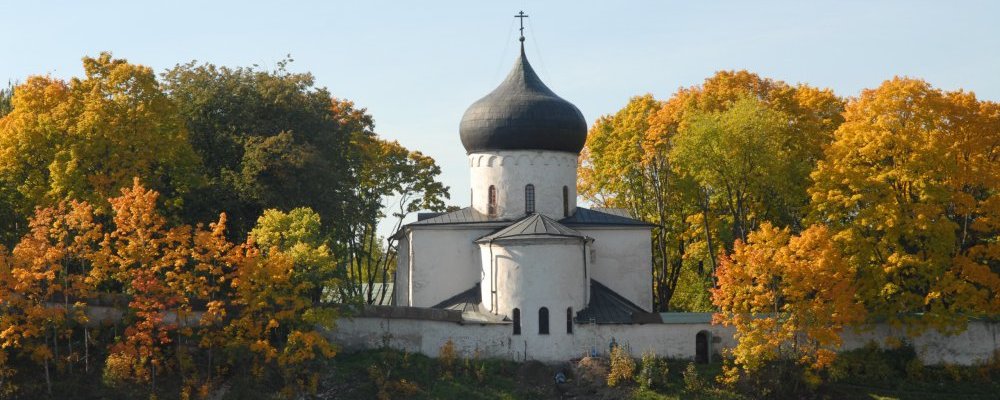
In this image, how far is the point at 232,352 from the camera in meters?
34.6

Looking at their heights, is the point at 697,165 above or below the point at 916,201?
above

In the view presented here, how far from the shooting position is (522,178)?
43.2 m

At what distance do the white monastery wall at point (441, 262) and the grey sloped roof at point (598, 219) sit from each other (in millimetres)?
2612

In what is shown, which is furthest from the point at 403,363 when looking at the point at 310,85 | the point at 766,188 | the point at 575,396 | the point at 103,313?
the point at 766,188

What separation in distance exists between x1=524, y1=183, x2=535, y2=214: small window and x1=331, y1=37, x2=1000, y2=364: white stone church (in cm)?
Answer: 3

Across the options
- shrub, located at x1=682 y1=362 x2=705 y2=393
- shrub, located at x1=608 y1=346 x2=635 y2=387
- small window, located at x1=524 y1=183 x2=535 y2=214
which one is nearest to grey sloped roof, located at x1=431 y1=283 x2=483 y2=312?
small window, located at x1=524 y1=183 x2=535 y2=214

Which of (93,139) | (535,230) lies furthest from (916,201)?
(93,139)

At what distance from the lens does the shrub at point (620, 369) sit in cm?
3666

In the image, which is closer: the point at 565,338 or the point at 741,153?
the point at 565,338

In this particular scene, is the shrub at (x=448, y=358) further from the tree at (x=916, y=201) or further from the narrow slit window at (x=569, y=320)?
the tree at (x=916, y=201)

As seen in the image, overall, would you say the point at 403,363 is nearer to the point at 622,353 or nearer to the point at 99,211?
the point at 622,353

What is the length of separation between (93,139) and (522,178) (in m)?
13.1

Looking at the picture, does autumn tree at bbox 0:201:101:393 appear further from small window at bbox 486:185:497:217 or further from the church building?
small window at bbox 486:185:497:217

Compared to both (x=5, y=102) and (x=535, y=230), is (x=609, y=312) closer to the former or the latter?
(x=535, y=230)
